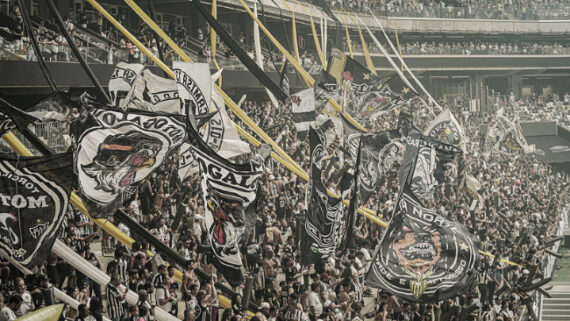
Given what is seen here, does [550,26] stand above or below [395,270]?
above

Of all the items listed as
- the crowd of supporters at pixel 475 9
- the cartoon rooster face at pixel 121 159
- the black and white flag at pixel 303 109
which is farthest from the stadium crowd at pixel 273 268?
the crowd of supporters at pixel 475 9

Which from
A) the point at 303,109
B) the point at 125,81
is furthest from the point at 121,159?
the point at 303,109

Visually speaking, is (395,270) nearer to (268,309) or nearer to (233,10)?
(268,309)

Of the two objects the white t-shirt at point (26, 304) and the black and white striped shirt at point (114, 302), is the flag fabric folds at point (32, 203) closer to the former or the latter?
the white t-shirt at point (26, 304)

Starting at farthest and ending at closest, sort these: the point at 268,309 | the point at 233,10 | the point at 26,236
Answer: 1. the point at 233,10
2. the point at 268,309
3. the point at 26,236

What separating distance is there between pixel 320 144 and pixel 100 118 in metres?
4.96

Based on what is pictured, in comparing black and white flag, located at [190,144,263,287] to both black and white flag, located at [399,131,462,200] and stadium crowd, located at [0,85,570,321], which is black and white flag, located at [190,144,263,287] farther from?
black and white flag, located at [399,131,462,200]

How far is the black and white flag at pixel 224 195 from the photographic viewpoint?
1105 centimetres

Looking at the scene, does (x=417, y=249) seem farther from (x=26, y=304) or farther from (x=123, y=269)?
(x=26, y=304)

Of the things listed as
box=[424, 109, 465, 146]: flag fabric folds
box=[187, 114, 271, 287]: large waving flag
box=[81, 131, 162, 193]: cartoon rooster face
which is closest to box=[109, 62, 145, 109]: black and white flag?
box=[81, 131, 162, 193]: cartoon rooster face

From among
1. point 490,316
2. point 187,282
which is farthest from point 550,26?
point 187,282

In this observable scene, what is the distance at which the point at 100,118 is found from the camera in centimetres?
1152

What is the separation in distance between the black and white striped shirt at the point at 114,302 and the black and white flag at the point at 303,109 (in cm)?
1062

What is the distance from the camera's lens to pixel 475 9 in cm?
6325
